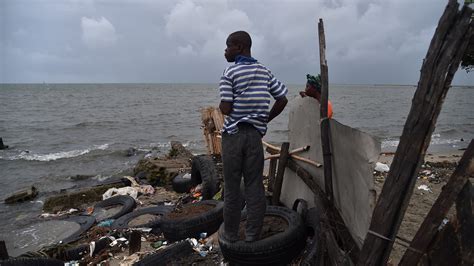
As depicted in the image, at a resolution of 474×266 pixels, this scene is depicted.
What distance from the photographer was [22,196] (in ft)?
37.3

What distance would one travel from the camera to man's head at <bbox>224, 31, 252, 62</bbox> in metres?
3.72

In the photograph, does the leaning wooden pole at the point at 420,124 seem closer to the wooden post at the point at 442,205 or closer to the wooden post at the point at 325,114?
the wooden post at the point at 442,205

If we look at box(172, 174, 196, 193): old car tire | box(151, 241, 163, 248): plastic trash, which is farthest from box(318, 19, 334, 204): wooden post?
box(172, 174, 196, 193): old car tire

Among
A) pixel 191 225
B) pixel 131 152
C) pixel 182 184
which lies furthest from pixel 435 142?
pixel 191 225

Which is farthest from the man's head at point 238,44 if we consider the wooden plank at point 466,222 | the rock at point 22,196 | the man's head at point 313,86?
the rock at point 22,196

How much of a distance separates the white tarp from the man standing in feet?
2.50

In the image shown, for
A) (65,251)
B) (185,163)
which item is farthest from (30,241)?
(185,163)

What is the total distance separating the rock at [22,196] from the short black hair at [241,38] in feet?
34.9

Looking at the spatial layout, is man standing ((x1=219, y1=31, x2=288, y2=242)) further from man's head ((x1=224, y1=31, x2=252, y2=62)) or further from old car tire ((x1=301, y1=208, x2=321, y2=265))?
old car tire ((x1=301, y1=208, x2=321, y2=265))

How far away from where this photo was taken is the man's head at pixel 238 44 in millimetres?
3725

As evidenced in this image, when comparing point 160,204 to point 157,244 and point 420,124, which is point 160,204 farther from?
point 420,124

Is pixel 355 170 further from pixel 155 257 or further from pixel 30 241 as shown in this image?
pixel 30 241

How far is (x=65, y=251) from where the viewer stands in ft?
19.4

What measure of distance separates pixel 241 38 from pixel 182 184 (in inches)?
246
